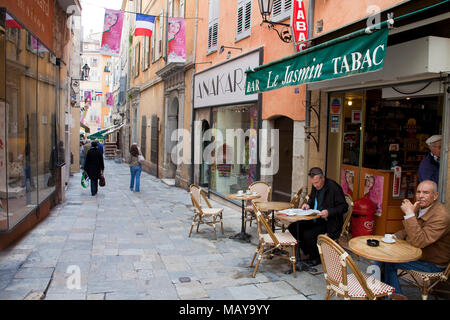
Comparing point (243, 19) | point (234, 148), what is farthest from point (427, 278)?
point (243, 19)

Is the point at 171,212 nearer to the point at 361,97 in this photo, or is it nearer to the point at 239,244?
the point at 239,244

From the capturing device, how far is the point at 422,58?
187 inches

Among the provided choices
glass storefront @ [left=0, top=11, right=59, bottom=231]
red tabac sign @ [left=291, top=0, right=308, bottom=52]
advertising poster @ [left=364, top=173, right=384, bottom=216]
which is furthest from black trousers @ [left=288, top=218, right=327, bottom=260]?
glass storefront @ [left=0, top=11, right=59, bottom=231]

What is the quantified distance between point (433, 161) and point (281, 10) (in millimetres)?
4721

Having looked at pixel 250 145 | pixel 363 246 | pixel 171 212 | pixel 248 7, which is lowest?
pixel 171 212

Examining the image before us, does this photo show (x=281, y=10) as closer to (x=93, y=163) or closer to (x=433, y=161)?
(x=433, y=161)

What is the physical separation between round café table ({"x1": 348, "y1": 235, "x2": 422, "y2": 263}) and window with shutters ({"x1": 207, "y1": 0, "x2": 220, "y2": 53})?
9.08 meters

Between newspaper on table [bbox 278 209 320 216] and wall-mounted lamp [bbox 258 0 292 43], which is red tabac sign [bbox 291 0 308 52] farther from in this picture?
newspaper on table [bbox 278 209 320 216]

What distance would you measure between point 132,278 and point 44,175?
5242mm

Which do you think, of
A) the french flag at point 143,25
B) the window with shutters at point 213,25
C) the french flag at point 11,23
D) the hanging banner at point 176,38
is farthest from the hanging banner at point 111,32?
the french flag at point 11,23

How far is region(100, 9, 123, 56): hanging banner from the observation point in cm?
1071

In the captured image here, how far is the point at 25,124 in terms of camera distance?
7543 millimetres

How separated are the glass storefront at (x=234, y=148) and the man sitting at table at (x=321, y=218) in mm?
3590
